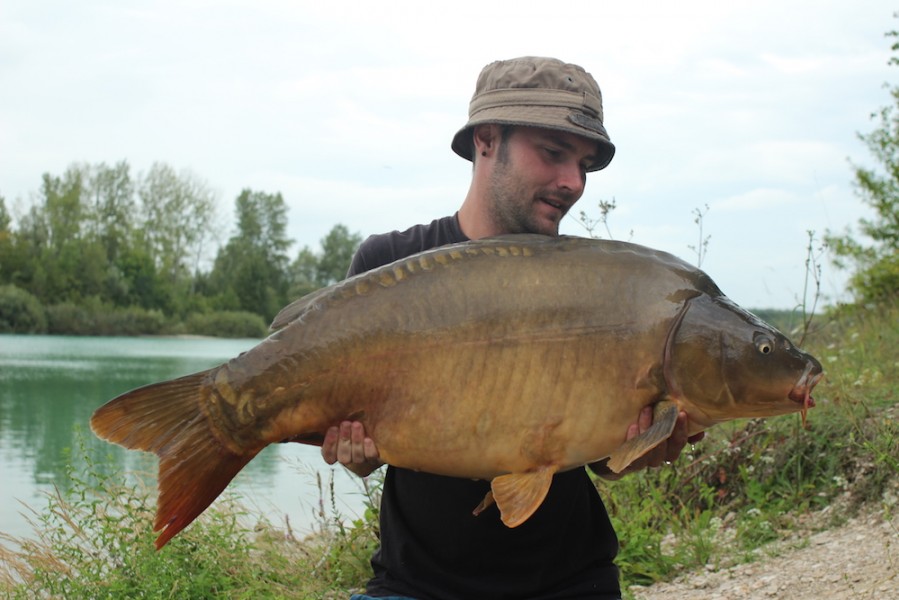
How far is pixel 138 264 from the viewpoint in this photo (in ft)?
160

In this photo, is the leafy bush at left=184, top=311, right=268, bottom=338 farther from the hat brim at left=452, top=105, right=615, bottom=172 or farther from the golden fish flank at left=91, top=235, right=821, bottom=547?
the golden fish flank at left=91, top=235, right=821, bottom=547

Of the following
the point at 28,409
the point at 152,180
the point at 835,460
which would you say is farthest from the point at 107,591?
the point at 152,180

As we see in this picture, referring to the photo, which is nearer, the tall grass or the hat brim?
the hat brim

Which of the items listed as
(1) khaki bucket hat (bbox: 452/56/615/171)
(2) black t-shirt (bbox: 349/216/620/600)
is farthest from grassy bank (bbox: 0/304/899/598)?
(1) khaki bucket hat (bbox: 452/56/615/171)

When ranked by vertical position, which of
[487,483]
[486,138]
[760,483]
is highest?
[486,138]

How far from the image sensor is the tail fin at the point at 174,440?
2.00 meters

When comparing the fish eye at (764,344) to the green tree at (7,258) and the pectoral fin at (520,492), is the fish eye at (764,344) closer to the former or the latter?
the pectoral fin at (520,492)

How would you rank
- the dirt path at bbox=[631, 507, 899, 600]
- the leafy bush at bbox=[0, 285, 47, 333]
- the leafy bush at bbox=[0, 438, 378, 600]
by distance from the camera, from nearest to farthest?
the dirt path at bbox=[631, 507, 899, 600] → the leafy bush at bbox=[0, 438, 378, 600] → the leafy bush at bbox=[0, 285, 47, 333]

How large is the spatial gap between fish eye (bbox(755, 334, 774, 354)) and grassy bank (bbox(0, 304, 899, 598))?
1.76 meters

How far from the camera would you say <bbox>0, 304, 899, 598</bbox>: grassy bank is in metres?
3.92

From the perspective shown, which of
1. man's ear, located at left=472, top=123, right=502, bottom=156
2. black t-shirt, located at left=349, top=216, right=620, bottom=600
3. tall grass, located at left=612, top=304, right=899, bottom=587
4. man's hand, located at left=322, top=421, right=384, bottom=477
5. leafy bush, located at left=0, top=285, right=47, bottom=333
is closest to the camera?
man's hand, located at left=322, top=421, right=384, bottom=477

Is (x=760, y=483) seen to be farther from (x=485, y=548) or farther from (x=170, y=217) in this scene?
(x=170, y=217)

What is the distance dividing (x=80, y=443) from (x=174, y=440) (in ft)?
7.81

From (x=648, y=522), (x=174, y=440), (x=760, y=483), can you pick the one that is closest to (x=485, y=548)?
(x=174, y=440)
